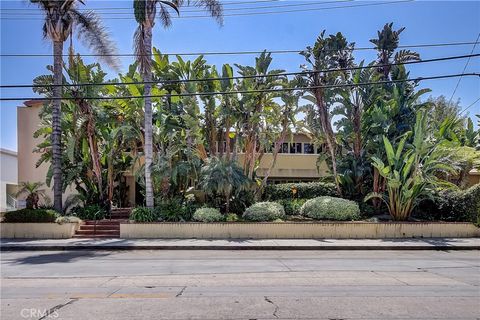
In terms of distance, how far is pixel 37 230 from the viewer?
19.0 metres

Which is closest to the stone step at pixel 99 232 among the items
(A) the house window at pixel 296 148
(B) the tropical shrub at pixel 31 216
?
(B) the tropical shrub at pixel 31 216

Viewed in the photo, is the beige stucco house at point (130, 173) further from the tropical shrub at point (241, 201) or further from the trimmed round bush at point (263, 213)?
the trimmed round bush at point (263, 213)

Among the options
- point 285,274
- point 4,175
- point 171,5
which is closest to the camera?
point 285,274

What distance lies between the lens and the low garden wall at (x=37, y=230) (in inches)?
742

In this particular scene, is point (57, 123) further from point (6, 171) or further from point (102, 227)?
point (6, 171)

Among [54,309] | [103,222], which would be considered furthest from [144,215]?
[54,309]

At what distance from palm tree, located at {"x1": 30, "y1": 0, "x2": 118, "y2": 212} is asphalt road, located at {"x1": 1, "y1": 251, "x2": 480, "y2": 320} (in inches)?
283

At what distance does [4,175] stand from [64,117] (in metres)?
20.3

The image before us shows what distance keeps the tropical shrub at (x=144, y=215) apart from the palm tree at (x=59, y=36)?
4063 mm

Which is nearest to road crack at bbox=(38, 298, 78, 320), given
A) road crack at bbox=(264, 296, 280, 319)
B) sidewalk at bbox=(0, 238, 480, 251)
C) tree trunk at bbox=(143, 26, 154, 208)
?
road crack at bbox=(264, 296, 280, 319)

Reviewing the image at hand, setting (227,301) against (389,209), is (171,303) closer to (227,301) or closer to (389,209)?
(227,301)

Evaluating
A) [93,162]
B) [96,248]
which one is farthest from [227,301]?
[93,162]

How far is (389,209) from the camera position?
19.8 m

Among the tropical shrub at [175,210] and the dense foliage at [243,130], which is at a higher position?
the dense foliage at [243,130]
